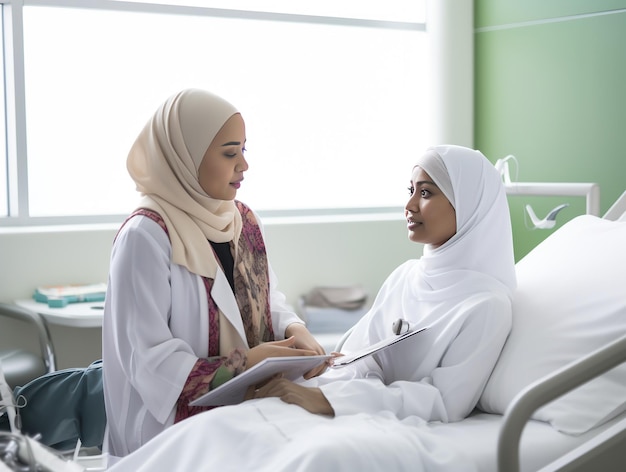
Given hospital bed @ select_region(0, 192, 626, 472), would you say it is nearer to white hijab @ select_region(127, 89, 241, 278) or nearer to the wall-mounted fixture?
the wall-mounted fixture

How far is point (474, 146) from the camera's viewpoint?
16.0 feet

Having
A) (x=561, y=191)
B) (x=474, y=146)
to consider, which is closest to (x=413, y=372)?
(x=561, y=191)

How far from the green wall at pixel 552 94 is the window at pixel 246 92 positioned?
42 centimetres

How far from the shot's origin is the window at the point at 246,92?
406cm

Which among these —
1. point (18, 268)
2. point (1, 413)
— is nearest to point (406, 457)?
point (1, 413)

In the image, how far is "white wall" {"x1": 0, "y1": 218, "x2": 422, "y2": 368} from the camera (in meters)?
3.71

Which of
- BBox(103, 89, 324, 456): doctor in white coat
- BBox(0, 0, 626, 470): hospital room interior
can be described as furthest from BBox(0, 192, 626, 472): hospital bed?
BBox(0, 0, 626, 470): hospital room interior

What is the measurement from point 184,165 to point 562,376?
1.08 metres

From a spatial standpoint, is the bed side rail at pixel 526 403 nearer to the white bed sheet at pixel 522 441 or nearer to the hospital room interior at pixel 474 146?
the white bed sheet at pixel 522 441

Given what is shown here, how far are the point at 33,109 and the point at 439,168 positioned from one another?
258 centimetres

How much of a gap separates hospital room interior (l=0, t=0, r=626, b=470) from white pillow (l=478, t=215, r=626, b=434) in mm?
1119

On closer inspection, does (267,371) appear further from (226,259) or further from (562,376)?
(562,376)

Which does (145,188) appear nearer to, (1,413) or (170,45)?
(1,413)

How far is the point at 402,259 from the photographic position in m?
4.68
